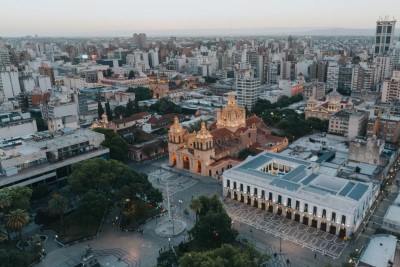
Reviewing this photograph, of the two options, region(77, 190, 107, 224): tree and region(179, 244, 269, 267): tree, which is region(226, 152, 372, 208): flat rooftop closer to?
region(179, 244, 269, 267): tree

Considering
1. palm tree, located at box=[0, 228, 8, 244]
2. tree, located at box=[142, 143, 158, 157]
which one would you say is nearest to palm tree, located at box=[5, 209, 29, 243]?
palm tree, located at box=[0, 228, 8, 244]

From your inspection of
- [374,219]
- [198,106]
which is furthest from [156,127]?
[374,219]

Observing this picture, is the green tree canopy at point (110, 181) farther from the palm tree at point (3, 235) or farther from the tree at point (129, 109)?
the tree at point (129, 109)

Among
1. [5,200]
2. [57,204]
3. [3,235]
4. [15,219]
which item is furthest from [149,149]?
[3,235]

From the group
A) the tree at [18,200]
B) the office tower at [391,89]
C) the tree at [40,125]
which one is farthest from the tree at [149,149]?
the office tower at [391,89]

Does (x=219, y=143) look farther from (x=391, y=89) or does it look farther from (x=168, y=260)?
(x=391, y=89)
